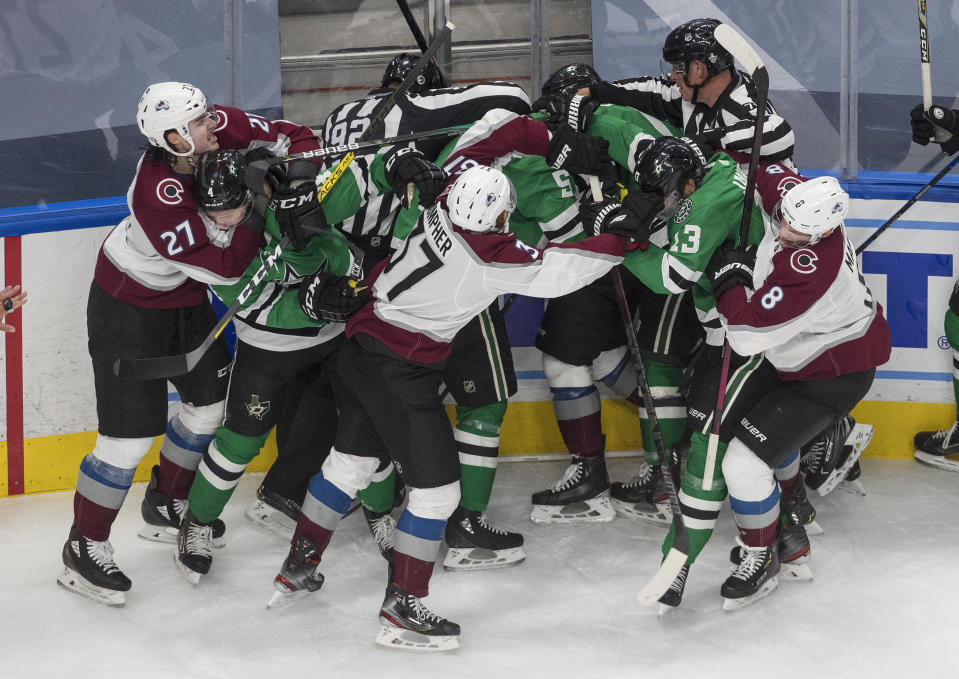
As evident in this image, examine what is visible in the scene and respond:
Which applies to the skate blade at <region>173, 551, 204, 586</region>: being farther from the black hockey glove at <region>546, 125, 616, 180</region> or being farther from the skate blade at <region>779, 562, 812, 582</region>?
the skate blade at <region>779, 562, 812, 582</region>

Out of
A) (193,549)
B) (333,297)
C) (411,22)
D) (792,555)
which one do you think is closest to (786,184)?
(792,555)

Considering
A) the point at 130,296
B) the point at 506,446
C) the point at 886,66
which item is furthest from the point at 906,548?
the point at 130,296

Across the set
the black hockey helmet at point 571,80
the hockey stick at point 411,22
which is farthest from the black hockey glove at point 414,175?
the hockey stick at point 411,22

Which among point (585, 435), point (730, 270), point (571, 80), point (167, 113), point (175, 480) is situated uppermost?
point (571, 80)

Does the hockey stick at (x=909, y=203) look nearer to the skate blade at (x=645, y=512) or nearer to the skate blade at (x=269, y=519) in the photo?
the skate blade at (x=645, y=512)

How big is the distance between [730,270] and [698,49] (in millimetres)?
760

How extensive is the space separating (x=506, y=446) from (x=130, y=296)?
4.98 feet

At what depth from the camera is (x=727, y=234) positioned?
3062 millimetres

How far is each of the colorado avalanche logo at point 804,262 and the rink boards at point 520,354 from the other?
1.19 meters

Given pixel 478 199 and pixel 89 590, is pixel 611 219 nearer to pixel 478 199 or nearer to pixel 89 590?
pixel 478 199

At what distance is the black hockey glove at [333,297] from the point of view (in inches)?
119

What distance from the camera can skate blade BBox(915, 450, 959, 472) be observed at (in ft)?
12.7

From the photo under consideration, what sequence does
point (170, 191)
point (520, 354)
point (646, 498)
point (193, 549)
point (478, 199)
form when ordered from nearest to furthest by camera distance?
point (478, 199), point (170, 191), point (193, 549), point (646, 498), point (520, 354)

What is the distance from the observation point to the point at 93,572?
3.16 metres
